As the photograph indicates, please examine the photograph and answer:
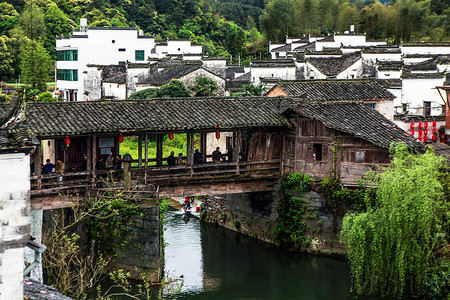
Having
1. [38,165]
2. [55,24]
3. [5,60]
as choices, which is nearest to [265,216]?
[38,165]

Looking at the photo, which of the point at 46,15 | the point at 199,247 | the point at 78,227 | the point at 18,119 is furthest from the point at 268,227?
the point at 46,15

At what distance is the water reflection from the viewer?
66.3ft

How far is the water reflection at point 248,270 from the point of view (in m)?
20.2

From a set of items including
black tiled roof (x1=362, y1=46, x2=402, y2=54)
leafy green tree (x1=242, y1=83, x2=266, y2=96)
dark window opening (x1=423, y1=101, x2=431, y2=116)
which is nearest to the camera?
dark window opening (x1=423, y1=101, x2=431, y2=116)

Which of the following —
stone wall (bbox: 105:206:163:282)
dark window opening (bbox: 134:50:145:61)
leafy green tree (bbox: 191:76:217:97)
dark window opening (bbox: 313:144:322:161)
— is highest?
dark window opening (bbox: 134:50:145:61)

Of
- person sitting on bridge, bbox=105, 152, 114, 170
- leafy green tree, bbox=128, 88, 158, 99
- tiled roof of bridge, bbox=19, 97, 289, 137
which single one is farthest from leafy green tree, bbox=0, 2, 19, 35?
person sitting on bridge, bbox=105, 152, 114, 170

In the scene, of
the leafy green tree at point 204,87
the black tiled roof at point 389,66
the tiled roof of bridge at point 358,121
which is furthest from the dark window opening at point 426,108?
the leafy green tree at point 204,87

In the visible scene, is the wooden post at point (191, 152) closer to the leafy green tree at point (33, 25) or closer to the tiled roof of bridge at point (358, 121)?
the tiled roof of bridge at point (358, 121)

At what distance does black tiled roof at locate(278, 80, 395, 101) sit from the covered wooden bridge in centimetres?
355

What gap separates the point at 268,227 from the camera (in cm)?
2428

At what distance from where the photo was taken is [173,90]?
39219 millimetres

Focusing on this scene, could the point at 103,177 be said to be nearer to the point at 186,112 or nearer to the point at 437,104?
the point at 186,112

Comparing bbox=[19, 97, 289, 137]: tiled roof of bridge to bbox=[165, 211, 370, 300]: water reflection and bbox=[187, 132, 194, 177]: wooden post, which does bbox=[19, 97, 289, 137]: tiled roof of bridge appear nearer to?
bbox=[187, 132, 194, 177]: wooden post

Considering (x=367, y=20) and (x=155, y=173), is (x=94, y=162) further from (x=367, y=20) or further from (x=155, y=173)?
(x=367, y=20)
